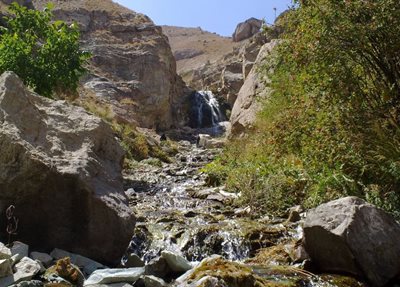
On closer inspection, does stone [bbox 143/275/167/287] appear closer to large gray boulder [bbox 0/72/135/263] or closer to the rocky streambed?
the rocky streambed

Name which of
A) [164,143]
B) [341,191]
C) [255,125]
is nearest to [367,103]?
[341,191]

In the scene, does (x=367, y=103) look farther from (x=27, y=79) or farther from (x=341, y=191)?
(x=27, y=79)

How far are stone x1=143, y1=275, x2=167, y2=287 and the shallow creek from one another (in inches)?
46.3

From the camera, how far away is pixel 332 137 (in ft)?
22.8

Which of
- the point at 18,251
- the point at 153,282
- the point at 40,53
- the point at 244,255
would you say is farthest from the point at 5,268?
the point at 40,53

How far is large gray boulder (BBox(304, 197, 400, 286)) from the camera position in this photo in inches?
203

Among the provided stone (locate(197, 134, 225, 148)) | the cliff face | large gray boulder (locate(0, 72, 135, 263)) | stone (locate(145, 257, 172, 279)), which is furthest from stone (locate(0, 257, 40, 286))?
the cliff face

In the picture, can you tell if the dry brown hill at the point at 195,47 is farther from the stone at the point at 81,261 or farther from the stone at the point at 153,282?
the stone at the point at 153,282

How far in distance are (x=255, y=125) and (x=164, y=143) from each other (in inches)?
360

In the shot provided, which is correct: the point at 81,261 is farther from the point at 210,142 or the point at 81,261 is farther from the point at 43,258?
the point at 210,142

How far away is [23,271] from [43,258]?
575 mm

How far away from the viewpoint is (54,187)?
→ 5566mm

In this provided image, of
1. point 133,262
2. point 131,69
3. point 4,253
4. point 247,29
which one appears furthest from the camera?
point 247,29

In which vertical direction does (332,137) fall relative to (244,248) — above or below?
above
